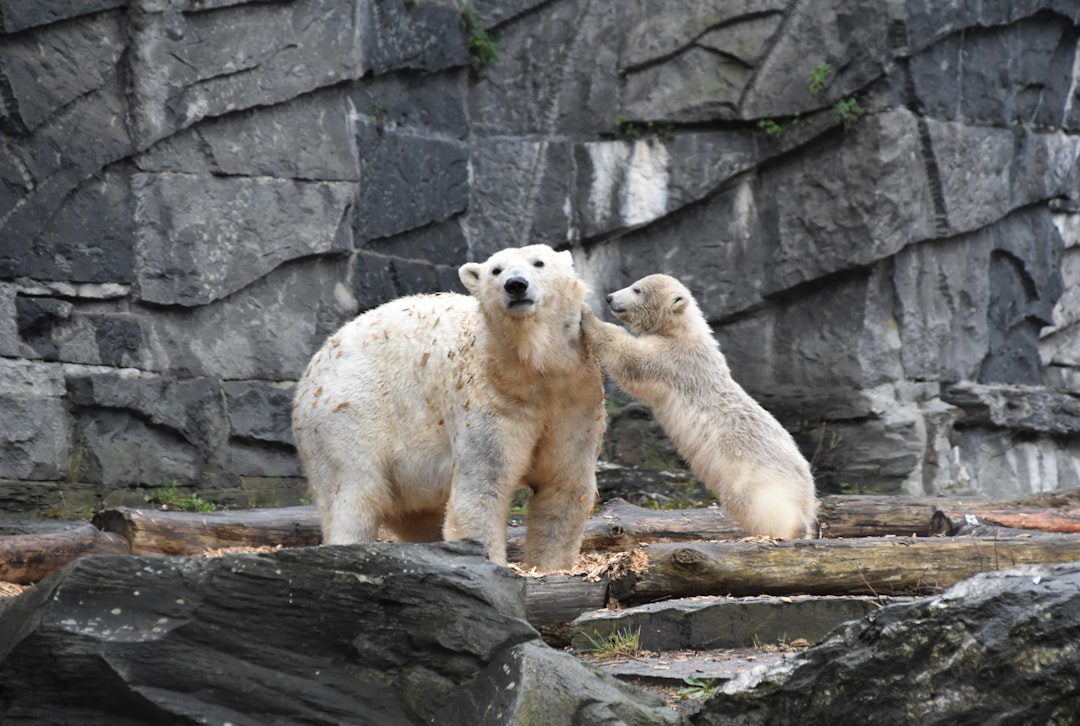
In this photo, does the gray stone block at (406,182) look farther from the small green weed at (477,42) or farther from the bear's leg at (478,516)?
the bear's leg at (478,516)

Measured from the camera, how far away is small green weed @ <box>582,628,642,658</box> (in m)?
4.54

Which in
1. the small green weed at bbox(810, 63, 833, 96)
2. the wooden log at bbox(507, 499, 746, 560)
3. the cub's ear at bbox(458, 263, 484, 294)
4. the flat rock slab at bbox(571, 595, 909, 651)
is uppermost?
the small green weed at bbox(810, 63, 833, 96)

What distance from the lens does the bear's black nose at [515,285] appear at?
540cm

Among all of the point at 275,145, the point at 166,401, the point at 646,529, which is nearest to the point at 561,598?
the point at 646,529

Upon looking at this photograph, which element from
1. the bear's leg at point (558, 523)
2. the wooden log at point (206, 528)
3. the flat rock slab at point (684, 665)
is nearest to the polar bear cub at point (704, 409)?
the bear's leg at point (558, 523)

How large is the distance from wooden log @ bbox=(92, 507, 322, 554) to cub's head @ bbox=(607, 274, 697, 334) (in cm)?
192

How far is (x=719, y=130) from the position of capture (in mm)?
10656

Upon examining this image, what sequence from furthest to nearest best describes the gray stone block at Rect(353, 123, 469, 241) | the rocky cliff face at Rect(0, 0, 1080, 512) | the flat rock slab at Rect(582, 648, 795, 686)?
the gray stone block at Rect(353, 123, 469, 241)
the rocky cliff face at Rect(0, 0, 1080, 512)
the flat rock slab at Rect(582, 648, 795, 686)

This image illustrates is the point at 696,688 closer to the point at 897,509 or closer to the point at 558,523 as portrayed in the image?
the point at 558,523

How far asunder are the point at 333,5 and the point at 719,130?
3279 millimetres

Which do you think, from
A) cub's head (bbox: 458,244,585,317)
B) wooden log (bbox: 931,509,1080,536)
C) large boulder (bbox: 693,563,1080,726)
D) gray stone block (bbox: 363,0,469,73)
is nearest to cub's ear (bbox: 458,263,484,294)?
cub's head (bbox: 458,244,585,317)

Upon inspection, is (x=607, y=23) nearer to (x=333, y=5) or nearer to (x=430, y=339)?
(x=333, y=5)

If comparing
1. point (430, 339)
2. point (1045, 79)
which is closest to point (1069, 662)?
point (430, 339)

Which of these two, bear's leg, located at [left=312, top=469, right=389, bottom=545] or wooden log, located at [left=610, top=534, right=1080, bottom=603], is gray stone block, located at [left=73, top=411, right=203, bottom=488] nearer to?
bear's leg, located at [left=312, top=469, right=389, bottom=545]
